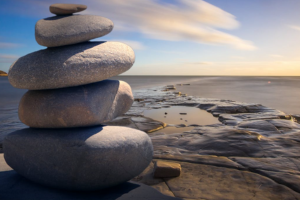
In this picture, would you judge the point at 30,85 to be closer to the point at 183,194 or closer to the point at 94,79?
the point at 94,79

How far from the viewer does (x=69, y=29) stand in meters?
3.44

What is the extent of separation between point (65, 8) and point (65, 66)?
3.55 feet

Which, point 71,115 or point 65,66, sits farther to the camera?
point 71,115

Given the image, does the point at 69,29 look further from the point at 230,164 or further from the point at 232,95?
the point at 232,95

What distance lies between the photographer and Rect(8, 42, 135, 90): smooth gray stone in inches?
128

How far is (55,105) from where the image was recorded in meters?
3.35

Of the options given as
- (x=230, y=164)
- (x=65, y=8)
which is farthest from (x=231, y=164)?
(x=65, y=8)

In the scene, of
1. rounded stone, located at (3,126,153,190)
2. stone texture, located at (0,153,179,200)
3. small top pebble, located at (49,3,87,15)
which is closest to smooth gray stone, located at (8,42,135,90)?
small top pebble, located at (49,3,87,15)

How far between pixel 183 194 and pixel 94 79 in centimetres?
207

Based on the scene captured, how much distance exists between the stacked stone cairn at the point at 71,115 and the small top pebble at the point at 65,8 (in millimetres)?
16

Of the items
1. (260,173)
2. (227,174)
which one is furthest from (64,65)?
(260,173)

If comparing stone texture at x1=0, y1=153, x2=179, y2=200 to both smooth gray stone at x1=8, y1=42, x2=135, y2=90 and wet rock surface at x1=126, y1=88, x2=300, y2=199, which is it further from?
smooth gray stone at x1=8, y1=42, x2=135, y2=90

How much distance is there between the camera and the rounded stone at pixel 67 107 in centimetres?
335

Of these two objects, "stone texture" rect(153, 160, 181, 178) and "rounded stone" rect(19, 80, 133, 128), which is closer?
"rounded stone" rect(19, 80, 133, 128)
